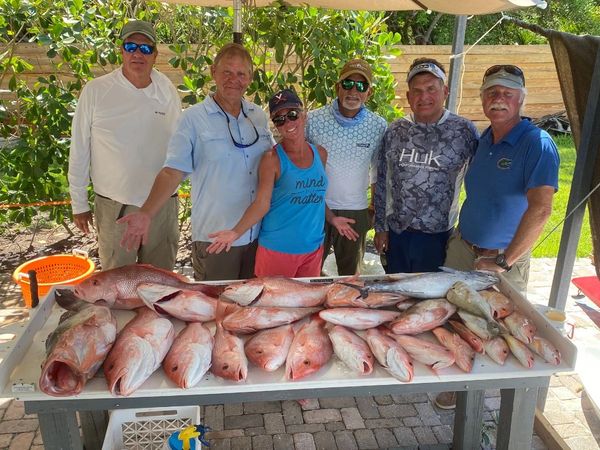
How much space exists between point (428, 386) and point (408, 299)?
45 centimetres

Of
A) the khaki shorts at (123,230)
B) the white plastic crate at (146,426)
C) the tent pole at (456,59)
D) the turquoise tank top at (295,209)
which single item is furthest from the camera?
the tent pole at (456,59)

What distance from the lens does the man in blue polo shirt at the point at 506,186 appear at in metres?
2.65

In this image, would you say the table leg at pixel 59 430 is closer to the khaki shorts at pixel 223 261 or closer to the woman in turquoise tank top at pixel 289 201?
the woman in turquoise tank top at pixel 289 201

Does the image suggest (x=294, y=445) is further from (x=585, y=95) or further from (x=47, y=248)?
(x=47, y=248)

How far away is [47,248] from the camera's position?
5477mm

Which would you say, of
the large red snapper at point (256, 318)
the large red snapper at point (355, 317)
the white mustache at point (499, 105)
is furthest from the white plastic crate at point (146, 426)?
the white mustache at point (499, 105)

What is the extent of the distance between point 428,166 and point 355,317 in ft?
4.94

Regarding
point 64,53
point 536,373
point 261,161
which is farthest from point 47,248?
point 536,373

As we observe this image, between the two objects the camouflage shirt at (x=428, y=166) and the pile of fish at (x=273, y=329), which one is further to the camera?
the camouflage shirt at (x=428, y=166)

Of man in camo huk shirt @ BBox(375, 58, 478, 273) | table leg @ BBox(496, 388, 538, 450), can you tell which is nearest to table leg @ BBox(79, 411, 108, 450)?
table leg @ BBox(496, 388, 538, 450)

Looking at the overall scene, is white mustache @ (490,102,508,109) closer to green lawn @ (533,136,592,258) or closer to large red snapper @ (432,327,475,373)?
large red snapper @ (432,327,475,373)

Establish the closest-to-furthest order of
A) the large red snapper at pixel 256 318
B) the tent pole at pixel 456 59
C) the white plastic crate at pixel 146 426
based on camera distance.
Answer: the large red snapper at pixel 256 318
the white plastic crate at pixel 146 426
the tent pole at pixel 456 59

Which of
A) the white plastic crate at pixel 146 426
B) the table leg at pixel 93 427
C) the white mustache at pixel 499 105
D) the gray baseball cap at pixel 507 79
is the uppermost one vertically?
the gray baseball cap at pixel 507 79

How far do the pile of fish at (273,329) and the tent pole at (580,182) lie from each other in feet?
2.86
